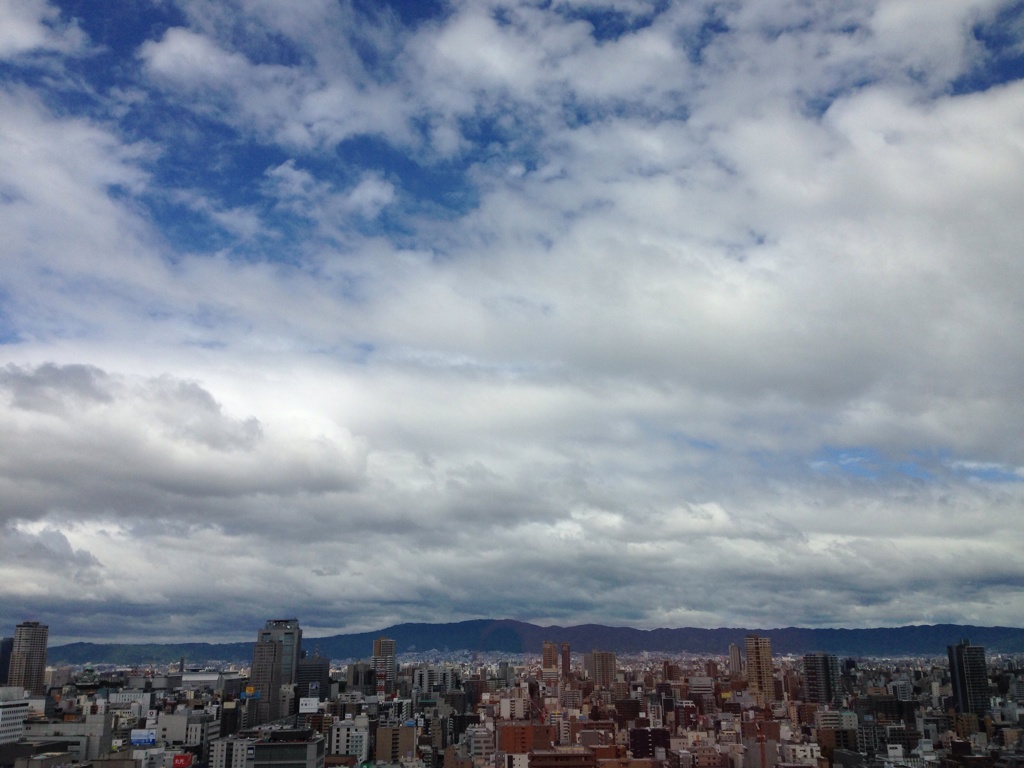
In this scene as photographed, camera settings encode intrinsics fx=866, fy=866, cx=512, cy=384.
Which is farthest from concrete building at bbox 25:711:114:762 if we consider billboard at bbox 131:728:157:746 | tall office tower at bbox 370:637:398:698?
tall office tower at bbox 370:637:398:698

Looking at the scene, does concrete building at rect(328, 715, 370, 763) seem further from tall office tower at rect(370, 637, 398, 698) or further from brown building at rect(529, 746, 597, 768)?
tall office tower at rect(370, 637, 398, 698)

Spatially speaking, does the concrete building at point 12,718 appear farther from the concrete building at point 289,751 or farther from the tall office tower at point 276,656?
the tall office tower at point 276,656

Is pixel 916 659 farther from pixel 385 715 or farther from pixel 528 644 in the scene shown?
pixel 385 715

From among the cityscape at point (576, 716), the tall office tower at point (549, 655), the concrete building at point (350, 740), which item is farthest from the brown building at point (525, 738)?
the tall office tower at point (549, 655)

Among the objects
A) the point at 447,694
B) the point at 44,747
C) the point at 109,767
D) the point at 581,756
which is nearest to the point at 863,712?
the point at 581,756

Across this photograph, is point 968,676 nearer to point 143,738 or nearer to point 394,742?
point 394,742

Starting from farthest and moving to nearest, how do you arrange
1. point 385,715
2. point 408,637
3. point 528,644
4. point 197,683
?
point 408,637 < point 197,683 < point 385,715 < point 528,644

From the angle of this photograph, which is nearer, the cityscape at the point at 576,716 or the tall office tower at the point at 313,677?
the cityscape at the point at 576,716
